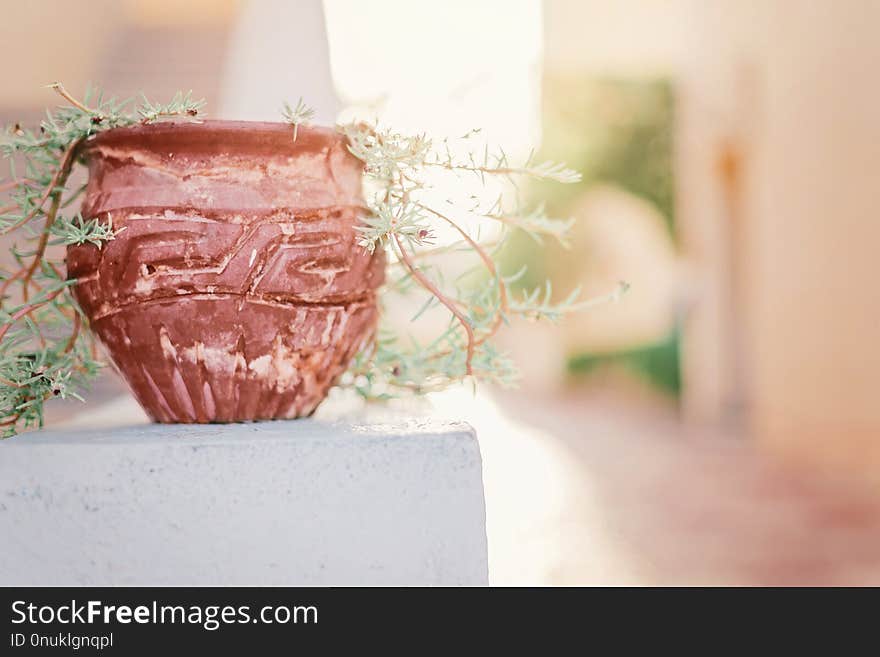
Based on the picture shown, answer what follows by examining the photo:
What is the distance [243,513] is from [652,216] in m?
8.67

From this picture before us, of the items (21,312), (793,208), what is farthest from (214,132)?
(793,208)

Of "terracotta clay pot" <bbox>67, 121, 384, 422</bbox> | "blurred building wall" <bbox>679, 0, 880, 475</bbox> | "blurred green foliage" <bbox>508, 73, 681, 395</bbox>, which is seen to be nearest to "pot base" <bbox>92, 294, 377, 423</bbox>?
"terracotta clay pot" <bbox>67, 121, 384, 422</bbox>

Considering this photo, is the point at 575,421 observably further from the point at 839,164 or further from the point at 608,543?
the point at 608,543

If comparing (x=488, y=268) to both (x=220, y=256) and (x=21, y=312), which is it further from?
(x=21, y=312)

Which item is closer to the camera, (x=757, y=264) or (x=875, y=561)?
(x=875, y=561)

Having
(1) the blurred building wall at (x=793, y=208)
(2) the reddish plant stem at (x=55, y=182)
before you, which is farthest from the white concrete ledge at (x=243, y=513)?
(1) the blurred building wall at (x=793, y=208)

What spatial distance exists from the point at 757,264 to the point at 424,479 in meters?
5.59

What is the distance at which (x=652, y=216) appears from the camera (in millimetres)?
8969

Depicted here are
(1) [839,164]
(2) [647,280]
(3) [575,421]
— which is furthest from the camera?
(2) [647,280]

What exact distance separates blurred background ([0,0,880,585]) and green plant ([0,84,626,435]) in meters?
0.06

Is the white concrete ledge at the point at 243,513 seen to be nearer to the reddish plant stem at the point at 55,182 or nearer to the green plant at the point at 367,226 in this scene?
the green plant at the point at 367,226

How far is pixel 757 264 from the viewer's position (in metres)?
5.87
